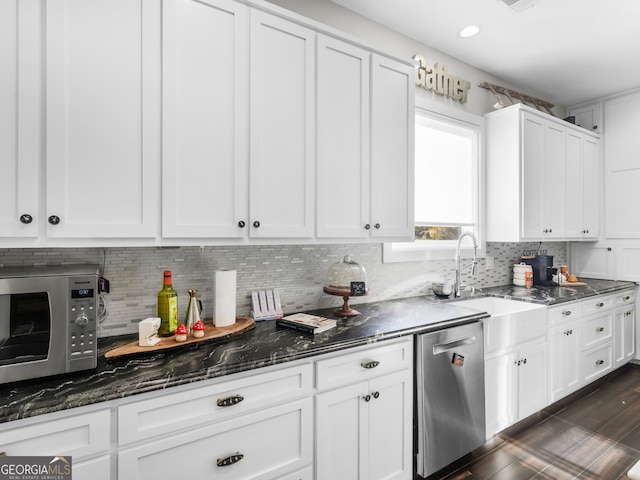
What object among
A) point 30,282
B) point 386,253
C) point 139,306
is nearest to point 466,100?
point 386,253

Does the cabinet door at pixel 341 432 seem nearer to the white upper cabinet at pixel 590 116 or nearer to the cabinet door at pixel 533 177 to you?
the cabinet door at pixel 533 177

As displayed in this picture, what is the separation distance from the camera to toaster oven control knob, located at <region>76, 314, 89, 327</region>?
1243mm

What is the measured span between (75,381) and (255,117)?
1.30 metres

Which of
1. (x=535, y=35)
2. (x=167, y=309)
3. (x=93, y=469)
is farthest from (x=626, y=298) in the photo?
(x=93, y=469)

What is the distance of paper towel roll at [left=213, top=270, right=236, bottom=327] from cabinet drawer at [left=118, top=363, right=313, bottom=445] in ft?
1.57

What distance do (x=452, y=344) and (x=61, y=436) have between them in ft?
6.11

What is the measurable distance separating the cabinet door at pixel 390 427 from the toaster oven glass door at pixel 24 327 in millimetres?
1388

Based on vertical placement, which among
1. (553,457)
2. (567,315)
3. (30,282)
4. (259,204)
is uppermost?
(259,204)

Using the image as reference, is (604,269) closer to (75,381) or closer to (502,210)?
(502,210)

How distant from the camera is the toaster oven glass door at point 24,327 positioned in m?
1.17

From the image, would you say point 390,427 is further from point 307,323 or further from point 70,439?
point 70,439

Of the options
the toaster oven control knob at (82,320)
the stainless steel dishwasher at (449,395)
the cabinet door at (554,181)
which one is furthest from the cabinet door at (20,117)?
the cabinet door at (554,181)

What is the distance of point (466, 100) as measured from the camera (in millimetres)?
3258

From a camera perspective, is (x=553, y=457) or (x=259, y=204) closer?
(x=259, y=204)
